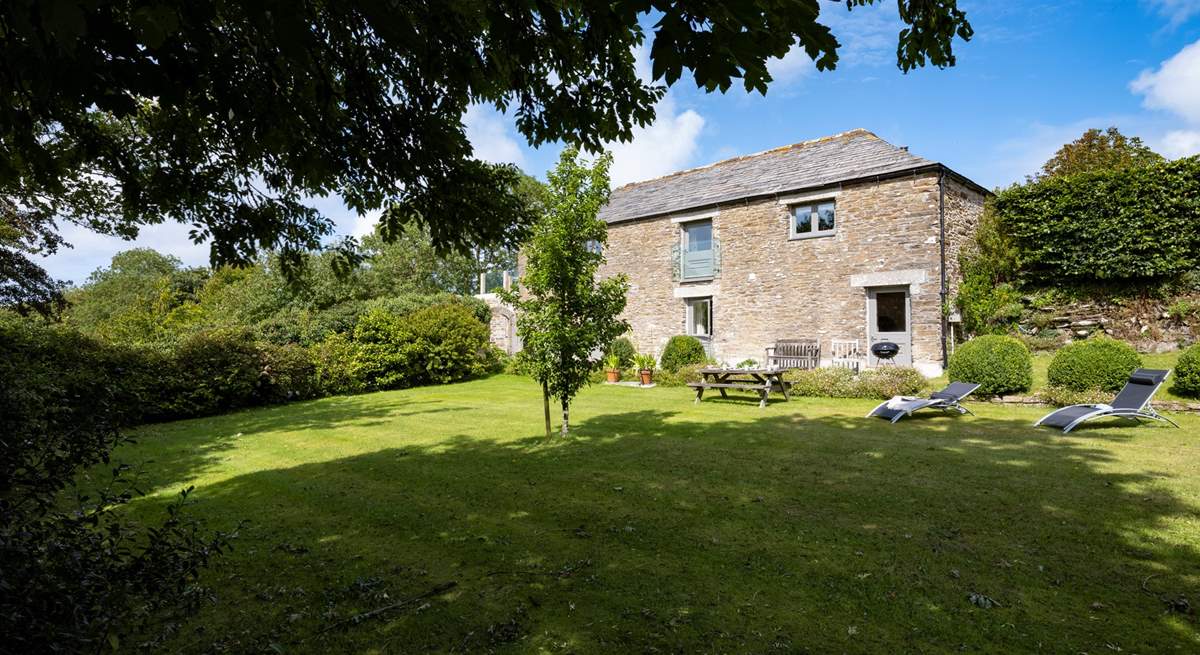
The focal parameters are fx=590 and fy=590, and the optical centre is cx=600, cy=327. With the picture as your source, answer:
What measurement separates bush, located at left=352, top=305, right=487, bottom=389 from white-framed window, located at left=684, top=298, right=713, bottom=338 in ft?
23.9

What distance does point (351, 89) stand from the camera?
14.1ft

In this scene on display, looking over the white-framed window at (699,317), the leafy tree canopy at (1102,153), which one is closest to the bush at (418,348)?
→ the white-framed window at (699,317)

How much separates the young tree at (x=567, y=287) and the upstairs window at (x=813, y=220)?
11318 mm

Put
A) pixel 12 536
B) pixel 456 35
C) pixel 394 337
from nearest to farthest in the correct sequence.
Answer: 1. pixel 12 536
2. pixel 456 35
3. pixel 394 337

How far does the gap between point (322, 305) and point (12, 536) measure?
29183mm

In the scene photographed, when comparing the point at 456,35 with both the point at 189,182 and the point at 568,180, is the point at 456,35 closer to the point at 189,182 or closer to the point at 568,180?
the point at 189,182

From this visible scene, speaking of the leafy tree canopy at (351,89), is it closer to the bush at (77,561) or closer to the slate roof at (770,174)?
the bush at (77,561)

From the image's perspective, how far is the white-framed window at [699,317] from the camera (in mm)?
20516

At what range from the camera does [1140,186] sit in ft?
47.4

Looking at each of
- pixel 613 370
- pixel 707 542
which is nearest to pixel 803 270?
pixel 613 370

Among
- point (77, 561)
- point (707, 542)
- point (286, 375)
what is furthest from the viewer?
point (286, 375)

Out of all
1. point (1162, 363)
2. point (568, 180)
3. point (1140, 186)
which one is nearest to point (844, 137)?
point (1140, 186)

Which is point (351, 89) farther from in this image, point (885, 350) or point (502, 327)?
point (502, 327)

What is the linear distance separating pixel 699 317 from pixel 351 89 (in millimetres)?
17414
